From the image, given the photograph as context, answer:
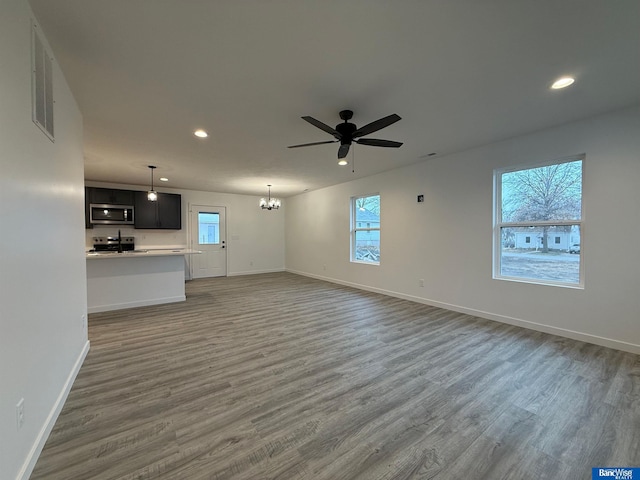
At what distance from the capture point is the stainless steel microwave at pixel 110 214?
607 centimetres

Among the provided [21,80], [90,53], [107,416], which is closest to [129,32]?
[90,53]

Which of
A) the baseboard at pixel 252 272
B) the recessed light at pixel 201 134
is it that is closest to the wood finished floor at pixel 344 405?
the recessed light at pixel 201 134

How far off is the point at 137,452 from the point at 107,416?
1.78 feet

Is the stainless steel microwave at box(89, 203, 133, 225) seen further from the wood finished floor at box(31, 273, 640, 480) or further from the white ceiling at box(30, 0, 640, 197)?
the wood finished floor at box(31, 273, 640, 480)

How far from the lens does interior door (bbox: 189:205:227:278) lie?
7.54 metres

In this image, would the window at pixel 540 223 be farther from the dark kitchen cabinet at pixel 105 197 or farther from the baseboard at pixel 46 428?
the dark kitchen cabinet at pixel 105 197

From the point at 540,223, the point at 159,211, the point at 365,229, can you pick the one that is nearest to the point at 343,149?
the point at 540,223

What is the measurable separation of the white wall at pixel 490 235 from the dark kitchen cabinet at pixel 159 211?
451 cm

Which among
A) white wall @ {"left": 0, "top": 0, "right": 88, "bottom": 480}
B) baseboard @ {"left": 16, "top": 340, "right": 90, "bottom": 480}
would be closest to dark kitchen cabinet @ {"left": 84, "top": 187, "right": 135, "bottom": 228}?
white wall @ {"left": 0, "top": 0, "right": 88, "bottom": 480}

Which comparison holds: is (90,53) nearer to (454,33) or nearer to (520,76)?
(454,33)

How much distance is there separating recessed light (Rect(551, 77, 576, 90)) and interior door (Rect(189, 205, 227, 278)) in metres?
7.63

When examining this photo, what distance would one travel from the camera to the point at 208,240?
25.5 ft

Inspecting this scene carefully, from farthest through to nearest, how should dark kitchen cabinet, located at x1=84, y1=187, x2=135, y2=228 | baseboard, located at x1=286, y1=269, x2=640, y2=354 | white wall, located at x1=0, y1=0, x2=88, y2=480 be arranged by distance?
dark kitchen cabinet, located at x1=84, y1=187, x2=135, y2=228 < baseboard, located at x1=286, y1=269, x2=640, y2=354 < white wall, located at x1=0, y1=0, x2=88, y2=480

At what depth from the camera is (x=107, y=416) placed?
184 cm
